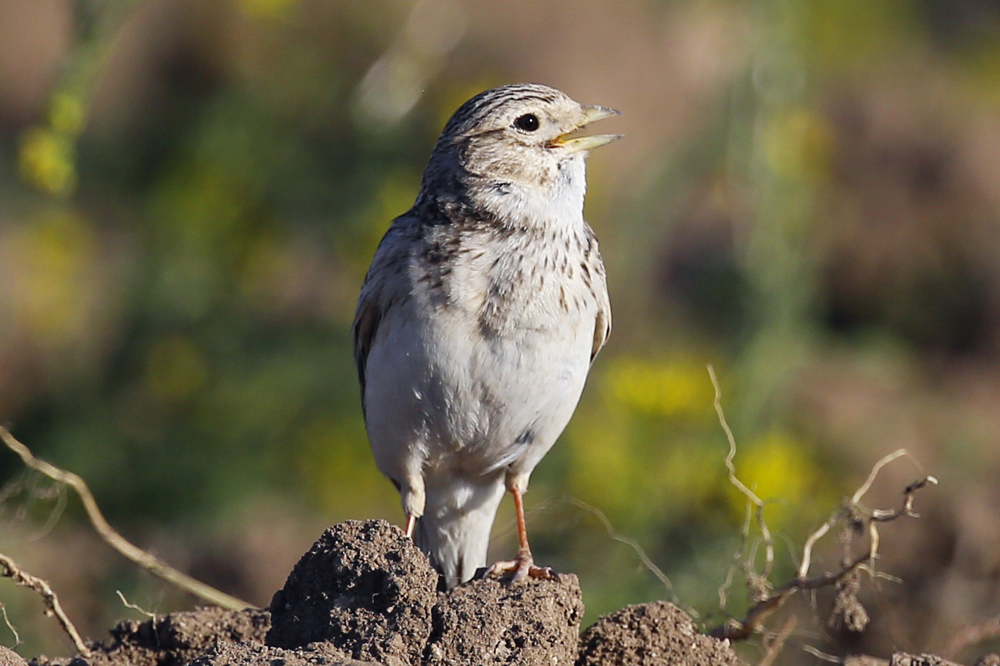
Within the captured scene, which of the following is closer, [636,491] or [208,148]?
[636,491]

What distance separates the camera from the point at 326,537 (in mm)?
4070

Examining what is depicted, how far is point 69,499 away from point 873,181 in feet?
26.4

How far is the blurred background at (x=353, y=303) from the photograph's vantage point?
772 centimetres

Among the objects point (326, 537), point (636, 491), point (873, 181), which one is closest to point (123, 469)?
point (636, 491)

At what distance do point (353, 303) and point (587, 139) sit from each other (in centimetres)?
487

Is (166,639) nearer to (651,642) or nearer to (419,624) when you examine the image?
(419,624)

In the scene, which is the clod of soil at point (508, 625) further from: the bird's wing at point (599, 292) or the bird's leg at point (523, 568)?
the bird's wing at point (599, 292)

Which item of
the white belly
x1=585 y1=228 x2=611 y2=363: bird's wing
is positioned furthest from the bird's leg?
x1=585 y1=228 x2=611 y2=363: bird's wing

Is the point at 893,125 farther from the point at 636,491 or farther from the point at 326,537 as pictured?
the point at 326,537

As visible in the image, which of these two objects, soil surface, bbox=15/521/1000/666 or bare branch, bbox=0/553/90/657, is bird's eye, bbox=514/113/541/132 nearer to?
soil surface, bbox=15/521/1000/666

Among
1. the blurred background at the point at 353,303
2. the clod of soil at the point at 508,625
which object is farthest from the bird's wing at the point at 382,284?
the clod of soil at the point at 508,625

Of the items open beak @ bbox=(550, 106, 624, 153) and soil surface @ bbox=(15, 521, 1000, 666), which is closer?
soil surface @ bbox=(15, 521, 1000, 666)

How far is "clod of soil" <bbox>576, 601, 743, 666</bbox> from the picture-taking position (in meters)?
4.37

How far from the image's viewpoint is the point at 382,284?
522cm
